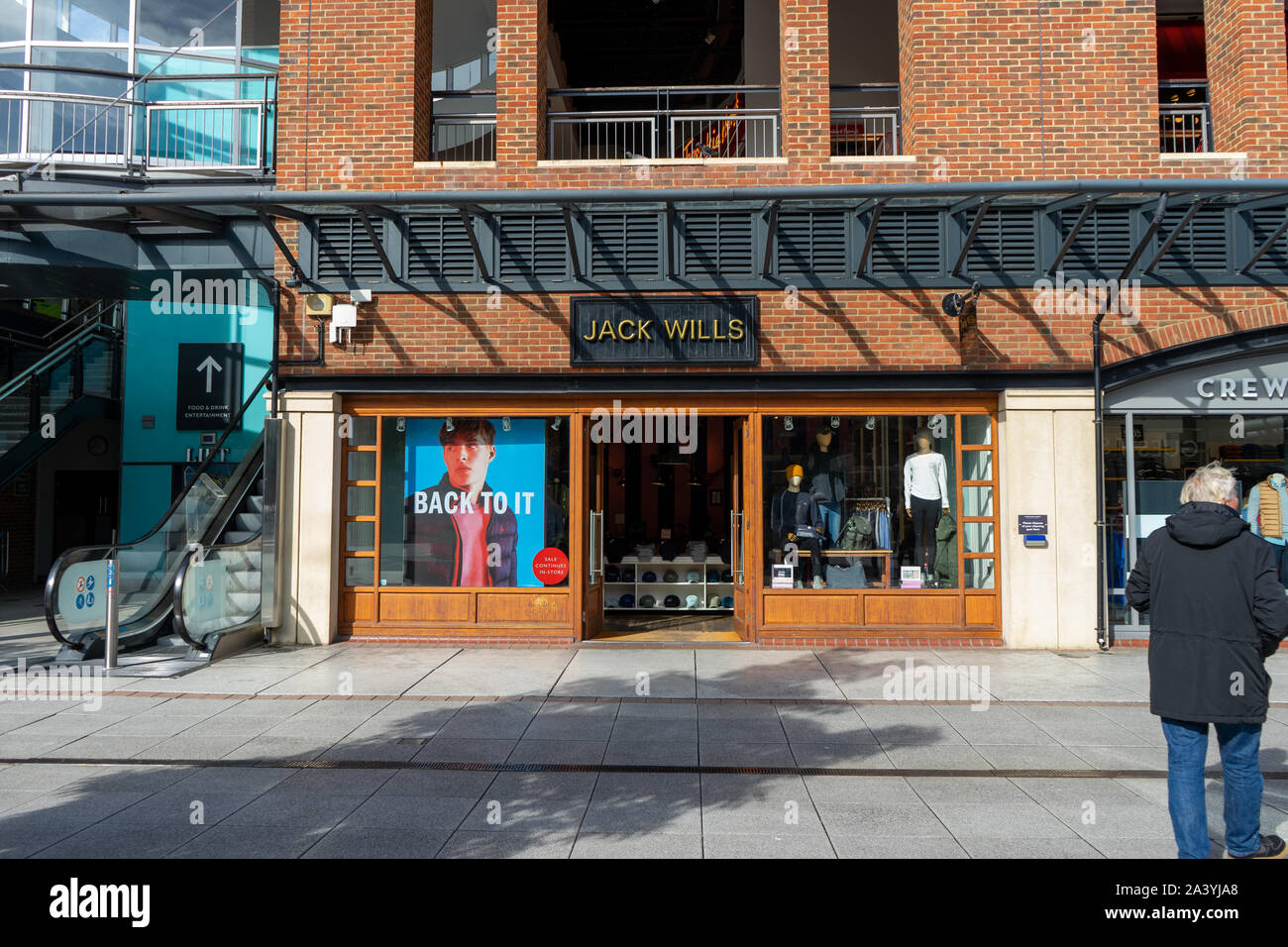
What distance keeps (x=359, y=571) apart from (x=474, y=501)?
163 cm

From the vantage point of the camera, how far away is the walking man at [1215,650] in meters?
3.85

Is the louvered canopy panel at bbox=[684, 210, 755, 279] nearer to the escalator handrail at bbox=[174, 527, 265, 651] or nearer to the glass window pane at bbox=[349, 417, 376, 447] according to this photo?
the glass window pane at bbox=[349, 417, 376, 447]

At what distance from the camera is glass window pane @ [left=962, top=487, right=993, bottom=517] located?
32.2 ft

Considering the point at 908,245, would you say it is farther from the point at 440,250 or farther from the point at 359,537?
the point at 359,537

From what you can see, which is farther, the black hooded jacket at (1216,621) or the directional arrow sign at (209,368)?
the directional arrow sign at (209,368)

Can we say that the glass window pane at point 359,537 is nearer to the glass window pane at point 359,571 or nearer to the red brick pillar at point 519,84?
the glass window pane at point 359,571

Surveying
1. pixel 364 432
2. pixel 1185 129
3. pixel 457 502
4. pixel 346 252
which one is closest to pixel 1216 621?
pixel 457 502

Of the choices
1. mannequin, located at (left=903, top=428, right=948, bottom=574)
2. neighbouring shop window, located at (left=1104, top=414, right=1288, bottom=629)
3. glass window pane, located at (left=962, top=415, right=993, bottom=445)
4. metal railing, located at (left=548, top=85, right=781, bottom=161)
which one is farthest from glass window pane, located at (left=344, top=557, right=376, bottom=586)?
neighbouring shop window, located at (left=1104, top=414, right=1288, bottom=629)

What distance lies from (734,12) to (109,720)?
13.9 meters

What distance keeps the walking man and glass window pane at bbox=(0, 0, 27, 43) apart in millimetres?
15628

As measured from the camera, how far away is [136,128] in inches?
469

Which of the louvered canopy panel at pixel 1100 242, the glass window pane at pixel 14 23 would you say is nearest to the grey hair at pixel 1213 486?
the louvered canopy panel at pixel 1100 242

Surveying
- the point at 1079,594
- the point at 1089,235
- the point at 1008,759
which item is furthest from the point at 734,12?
the point at 1008,759

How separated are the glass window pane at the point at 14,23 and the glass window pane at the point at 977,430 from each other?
14223 millimetres
